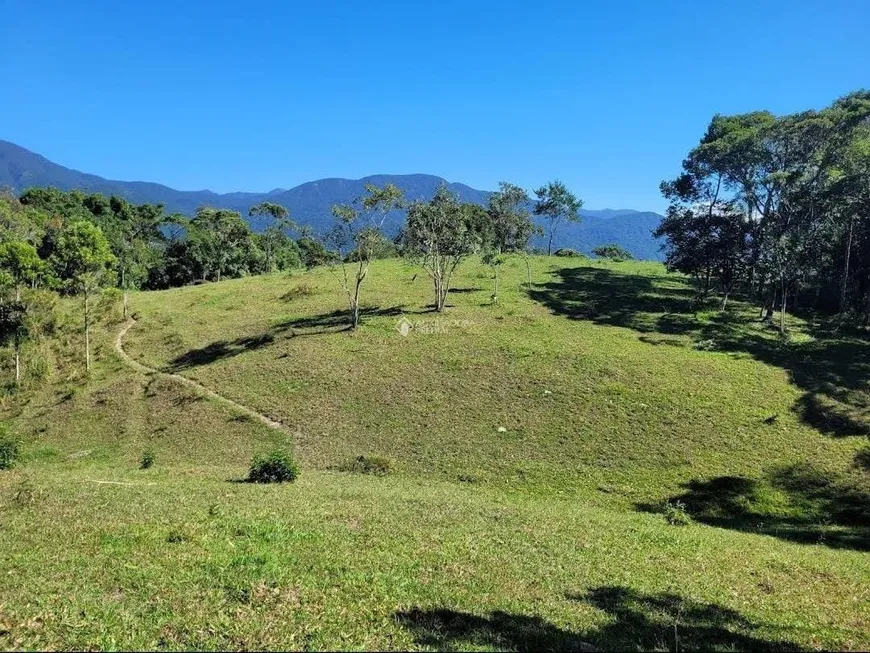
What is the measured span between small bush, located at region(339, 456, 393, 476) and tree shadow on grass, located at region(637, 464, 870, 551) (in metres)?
9.71

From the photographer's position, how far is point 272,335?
40.3 m

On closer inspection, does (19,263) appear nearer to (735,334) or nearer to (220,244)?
(220,244)

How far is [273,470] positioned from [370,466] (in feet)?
15.5

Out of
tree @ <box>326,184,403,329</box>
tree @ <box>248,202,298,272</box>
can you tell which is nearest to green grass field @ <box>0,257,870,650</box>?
tree @ <box>326,184,403,329</box>

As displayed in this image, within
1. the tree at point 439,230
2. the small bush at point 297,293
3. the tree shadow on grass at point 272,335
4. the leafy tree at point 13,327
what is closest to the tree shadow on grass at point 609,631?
the tree shadow on grass at point 272,335

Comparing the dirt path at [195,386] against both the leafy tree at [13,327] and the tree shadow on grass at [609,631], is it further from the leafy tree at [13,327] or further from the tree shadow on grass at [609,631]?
the tree shadow on grass at [609,631]

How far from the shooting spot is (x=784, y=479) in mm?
22047

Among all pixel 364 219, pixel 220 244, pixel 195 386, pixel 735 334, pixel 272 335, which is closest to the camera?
pixel 195 386

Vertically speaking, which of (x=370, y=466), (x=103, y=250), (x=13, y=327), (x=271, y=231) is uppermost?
(x=271, y=231)

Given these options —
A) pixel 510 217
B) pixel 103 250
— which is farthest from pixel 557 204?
pixel 103 250

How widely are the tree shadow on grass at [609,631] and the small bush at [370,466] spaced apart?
14387mm

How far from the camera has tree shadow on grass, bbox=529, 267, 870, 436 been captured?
27828 millimetres

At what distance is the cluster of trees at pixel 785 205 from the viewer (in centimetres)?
3881

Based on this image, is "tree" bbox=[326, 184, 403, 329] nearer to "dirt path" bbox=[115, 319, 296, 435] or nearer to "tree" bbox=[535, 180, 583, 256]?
"dirt path" bbox=[115, 319, 296, 435]
